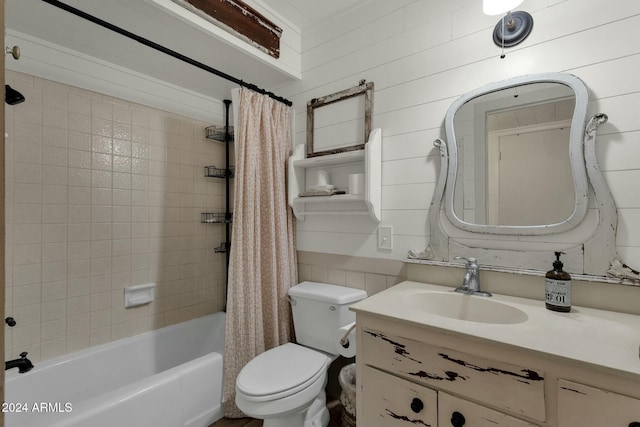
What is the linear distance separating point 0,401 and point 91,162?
1.67 m

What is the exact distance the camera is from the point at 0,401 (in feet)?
Answer: 1.71

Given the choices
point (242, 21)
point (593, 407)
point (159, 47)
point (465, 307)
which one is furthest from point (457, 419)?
point (242, 21)

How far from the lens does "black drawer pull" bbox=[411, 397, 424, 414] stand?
0.96 metres

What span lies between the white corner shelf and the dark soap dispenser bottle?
80 centimetres

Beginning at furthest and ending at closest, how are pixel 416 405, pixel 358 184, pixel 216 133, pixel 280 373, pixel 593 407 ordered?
pixel 216 133
pixel 358 184
pixel 280 373
pixel 416 405
pixel 593 407

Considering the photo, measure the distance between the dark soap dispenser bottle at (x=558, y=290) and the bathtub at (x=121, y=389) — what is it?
1634 millimetres

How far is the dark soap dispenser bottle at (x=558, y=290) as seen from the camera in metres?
1.04

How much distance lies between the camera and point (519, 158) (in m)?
1.28

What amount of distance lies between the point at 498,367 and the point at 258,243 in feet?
4.30

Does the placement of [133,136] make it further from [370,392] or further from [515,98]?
[515,98]

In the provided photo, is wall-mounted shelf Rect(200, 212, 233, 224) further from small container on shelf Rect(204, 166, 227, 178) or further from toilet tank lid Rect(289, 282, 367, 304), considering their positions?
toilet tank lid Rect(289, 282, 367, 304)

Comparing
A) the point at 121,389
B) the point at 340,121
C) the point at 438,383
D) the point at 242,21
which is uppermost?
the point at 242,21

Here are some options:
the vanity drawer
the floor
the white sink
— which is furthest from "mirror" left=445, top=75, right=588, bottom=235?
the floor

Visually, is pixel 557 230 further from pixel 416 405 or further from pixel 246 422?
pixel 246 422
